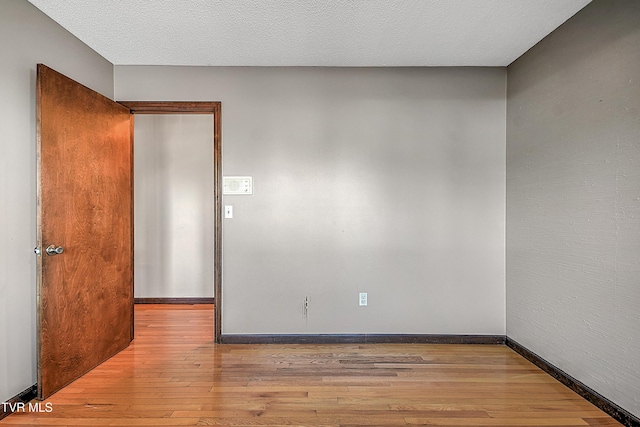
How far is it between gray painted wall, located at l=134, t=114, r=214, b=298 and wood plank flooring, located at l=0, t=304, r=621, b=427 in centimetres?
164

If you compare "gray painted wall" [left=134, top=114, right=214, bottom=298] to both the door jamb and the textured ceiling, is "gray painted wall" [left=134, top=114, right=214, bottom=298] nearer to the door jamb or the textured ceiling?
the door jamb

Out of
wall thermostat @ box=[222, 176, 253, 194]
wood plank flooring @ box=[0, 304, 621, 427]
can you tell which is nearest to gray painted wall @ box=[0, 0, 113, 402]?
wood plank flooring @ box=[0, 304, 621, 427]

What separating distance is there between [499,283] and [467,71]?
6.24ft

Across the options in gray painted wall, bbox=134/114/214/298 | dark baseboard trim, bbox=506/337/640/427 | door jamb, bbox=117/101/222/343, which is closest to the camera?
dark baseboard trim, bbox=506/337/640/427

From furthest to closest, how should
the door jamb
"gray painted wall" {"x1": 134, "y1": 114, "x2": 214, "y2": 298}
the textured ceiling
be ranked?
"gray painted wall" {"x1": 134, "y1": 114, "x2": 214, "y2": 298}, the door jamb, the textured ceiling

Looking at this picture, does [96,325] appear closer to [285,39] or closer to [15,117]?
[15,117]

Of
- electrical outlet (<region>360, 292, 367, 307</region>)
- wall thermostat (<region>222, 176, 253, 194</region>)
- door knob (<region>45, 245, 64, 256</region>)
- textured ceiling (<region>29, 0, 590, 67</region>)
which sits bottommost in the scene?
electrical outlet (<region>360, 292, 367, 307</region>)

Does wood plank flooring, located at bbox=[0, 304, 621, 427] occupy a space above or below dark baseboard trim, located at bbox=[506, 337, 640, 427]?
below

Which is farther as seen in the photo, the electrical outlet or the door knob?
the electrical outlet

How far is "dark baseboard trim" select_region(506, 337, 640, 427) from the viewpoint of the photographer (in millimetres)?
2027

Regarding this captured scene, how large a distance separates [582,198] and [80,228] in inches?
133

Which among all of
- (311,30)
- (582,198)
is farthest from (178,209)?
(582,198)

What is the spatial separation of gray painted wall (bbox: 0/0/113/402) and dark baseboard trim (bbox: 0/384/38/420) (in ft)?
0.09

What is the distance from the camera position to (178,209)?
4797mm
